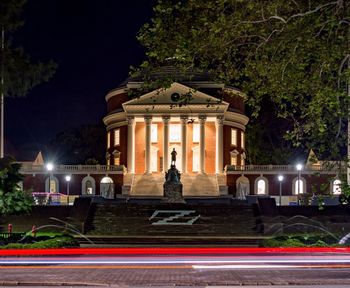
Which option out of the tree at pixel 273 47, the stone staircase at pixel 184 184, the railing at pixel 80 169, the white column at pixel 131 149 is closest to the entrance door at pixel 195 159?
the stone staircase at pixel 184 184

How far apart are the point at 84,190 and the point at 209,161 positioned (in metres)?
13.6

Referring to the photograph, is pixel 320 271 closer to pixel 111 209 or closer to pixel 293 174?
pixel 111 209

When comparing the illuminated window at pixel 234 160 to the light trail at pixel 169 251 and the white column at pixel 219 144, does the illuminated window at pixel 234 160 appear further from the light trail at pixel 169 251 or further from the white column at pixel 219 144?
the light trail at pixel 169 251

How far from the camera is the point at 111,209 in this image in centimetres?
4997

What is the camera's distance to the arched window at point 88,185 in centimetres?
7550

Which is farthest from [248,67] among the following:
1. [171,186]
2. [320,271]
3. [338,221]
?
[171,186]

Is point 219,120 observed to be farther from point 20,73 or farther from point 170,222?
point 20,73

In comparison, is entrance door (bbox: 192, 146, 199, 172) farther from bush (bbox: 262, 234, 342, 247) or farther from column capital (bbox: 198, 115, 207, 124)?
bush (bbox: 262, 234, 342, 247)

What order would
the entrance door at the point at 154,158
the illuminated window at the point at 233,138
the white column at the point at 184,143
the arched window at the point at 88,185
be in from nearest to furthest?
the white column at the point at 184,143 < the arched window at the point at 88,185 < the entrance door at the point at 154,158 < the illuminated window at the point at 233,138

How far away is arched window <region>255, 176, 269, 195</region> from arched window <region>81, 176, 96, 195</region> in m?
17.0

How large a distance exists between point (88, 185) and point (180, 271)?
57.6m

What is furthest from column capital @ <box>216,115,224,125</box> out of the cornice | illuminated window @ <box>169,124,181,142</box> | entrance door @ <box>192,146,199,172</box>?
the cornice

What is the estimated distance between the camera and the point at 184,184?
73250 mm

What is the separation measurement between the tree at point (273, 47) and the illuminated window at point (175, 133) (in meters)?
57.2
